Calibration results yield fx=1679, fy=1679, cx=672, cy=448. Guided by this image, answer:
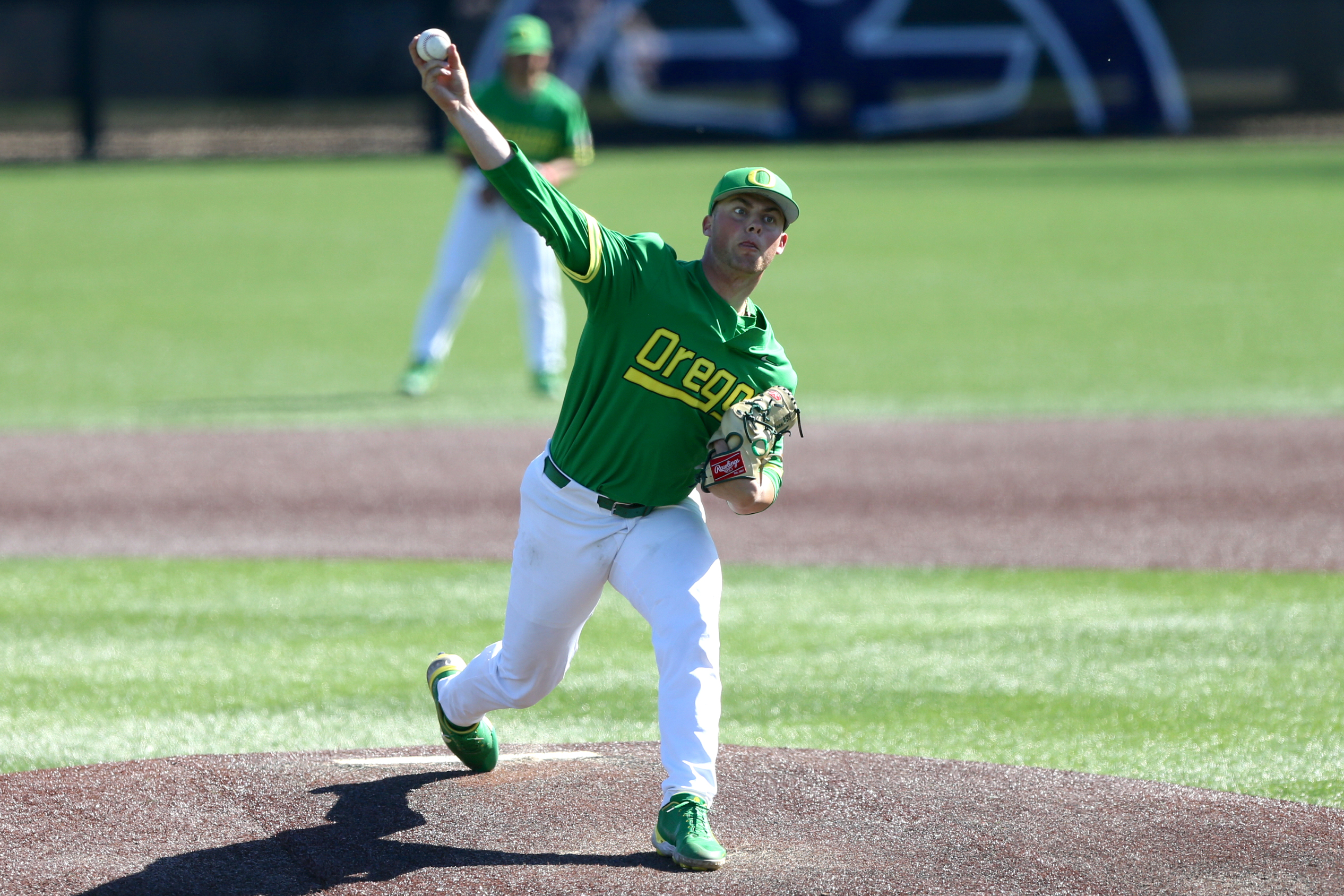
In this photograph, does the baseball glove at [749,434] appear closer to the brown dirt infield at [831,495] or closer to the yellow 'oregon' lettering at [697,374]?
the yellow 'oregon' lettering at [697,374]

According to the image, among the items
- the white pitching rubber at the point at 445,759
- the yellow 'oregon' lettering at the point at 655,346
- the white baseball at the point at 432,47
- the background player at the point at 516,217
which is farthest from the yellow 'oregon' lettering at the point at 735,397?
the background player at the point at 516,217

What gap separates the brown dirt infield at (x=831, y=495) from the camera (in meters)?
8.34

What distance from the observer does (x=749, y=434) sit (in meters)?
4.27

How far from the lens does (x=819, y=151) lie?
1264 inches

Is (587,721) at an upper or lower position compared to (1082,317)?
lower

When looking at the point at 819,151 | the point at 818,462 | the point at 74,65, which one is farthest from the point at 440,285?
the point at 74,65

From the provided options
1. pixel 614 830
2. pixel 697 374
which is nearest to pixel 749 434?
pixel 697 374

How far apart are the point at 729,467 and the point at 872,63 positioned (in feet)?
94.7

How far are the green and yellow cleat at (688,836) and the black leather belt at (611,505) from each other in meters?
0.75

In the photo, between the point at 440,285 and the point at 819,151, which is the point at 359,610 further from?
the point at 819,151

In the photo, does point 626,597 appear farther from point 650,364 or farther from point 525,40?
point 525,40

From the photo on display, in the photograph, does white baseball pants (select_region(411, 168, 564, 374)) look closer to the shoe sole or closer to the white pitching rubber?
the white pitching rubber

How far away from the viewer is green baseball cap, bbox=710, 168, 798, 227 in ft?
14.0

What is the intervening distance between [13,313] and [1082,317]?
989 centimetres
